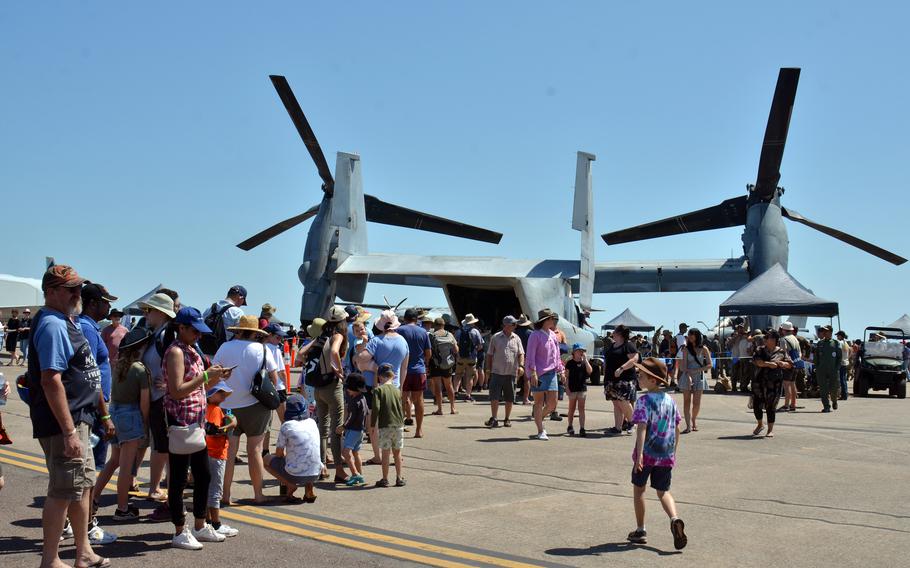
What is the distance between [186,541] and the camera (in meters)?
5.66

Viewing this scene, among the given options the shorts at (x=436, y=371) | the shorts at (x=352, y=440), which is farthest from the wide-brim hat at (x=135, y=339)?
the shorts at (x=436, y=371)

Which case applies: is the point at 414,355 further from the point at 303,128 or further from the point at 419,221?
the point at 419,221

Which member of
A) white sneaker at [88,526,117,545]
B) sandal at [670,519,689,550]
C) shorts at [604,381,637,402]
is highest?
shorts at [604,381,637,402]

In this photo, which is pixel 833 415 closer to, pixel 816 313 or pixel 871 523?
pixel 816 313

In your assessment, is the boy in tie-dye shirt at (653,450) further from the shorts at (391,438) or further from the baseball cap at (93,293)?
the baseball cap at (93,293)

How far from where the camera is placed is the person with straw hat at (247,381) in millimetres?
7000

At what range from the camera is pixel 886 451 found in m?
10.9

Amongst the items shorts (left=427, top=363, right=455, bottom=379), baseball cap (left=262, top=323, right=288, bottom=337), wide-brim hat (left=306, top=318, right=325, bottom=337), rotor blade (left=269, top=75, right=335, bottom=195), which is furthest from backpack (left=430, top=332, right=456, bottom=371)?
rotor blade (left=269, top=75, right=335, bottom=195)

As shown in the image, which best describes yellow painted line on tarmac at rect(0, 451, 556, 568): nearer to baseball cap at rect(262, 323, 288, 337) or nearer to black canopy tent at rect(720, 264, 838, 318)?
baseball cap at rect(262, 323, 288, 337)

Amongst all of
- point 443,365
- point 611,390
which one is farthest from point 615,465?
point 443,365

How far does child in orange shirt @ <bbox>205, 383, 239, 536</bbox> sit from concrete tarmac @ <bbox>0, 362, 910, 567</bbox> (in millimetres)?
216

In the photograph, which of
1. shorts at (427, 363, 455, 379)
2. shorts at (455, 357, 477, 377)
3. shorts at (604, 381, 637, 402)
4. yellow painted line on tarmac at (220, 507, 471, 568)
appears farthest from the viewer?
shorts at (455, 357, 477, 377)

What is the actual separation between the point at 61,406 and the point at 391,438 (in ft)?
12.4

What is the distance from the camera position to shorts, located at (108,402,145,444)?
6.76 metres
